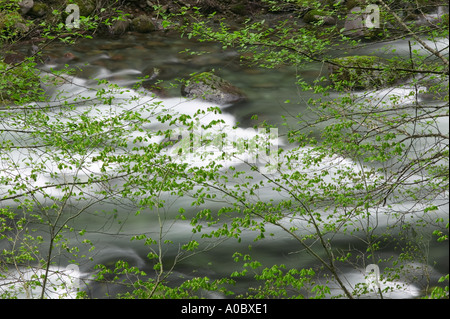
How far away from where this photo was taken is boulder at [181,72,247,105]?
36.1 feet

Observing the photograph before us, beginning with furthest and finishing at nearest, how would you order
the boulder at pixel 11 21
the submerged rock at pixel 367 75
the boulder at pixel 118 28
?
the boulder at pixel 118 28
the boulder at pixel 11 21
the submerged rock at pixel 367 75

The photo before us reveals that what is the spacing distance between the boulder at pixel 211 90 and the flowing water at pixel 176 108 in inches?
8.8

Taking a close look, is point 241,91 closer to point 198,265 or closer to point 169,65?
point 169,65

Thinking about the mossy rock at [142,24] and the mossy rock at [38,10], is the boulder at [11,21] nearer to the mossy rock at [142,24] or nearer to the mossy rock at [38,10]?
the mossy rock at [38,10]

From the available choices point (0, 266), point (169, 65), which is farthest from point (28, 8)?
point (0, 266)

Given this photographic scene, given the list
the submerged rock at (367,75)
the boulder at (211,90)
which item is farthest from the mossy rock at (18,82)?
the boulder at (211,90)

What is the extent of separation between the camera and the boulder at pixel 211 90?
36.1ft

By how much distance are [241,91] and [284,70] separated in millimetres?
1613

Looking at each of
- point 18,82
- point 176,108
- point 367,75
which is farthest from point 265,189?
point 18,82

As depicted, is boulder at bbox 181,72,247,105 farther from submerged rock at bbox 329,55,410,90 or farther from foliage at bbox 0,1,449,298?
submerged rock at bbox 329,55,410,90

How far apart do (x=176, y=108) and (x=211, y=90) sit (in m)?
0.95

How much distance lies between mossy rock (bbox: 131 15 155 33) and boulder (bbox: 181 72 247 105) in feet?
17.1

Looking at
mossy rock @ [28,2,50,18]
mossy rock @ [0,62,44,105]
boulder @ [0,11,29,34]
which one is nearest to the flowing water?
mossy rock @ [0,62,44,105]

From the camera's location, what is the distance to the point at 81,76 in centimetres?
1261
